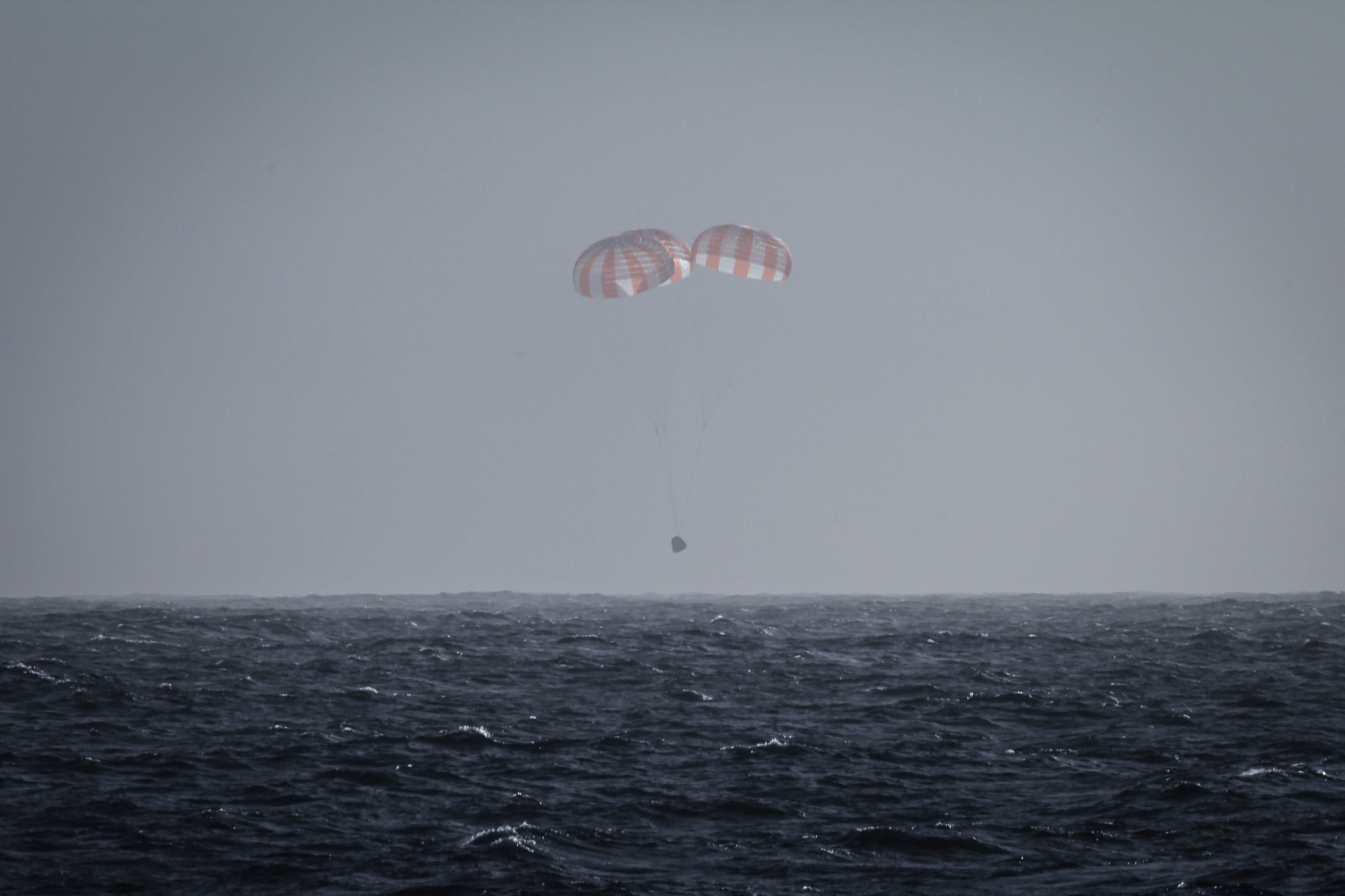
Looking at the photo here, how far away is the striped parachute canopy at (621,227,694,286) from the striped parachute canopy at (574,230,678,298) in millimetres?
161

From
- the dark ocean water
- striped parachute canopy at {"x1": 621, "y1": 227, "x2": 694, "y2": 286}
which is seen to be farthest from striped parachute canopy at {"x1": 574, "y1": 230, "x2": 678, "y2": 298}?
the dark ocean water

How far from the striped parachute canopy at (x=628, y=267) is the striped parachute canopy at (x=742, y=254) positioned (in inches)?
68.0

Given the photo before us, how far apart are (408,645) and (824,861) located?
29.1m

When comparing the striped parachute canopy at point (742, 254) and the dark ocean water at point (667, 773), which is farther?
the striped parachute canopy at point (742, 254)

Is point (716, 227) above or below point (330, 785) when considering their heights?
above

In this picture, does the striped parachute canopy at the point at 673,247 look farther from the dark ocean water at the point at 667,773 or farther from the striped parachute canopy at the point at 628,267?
the dark ocean water at the point at 667,773

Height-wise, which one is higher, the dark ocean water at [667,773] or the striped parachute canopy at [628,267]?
the striped parachute canopy at [628,267]

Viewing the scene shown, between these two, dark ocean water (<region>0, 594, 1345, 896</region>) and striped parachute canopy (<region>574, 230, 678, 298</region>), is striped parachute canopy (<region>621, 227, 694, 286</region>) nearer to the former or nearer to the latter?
striped parachute canopy (<region>574, 230, 678, 298</region>)

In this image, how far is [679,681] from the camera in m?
30.2

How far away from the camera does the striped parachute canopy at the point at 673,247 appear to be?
4545 cm

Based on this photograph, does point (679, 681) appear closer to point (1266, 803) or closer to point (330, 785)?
point (330, 785)

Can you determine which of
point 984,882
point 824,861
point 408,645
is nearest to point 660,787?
point 824,861

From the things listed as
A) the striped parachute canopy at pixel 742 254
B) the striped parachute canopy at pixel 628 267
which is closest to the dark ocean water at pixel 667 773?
the striped parachute canopy at pixel 628 267

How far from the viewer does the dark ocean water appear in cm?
1355
